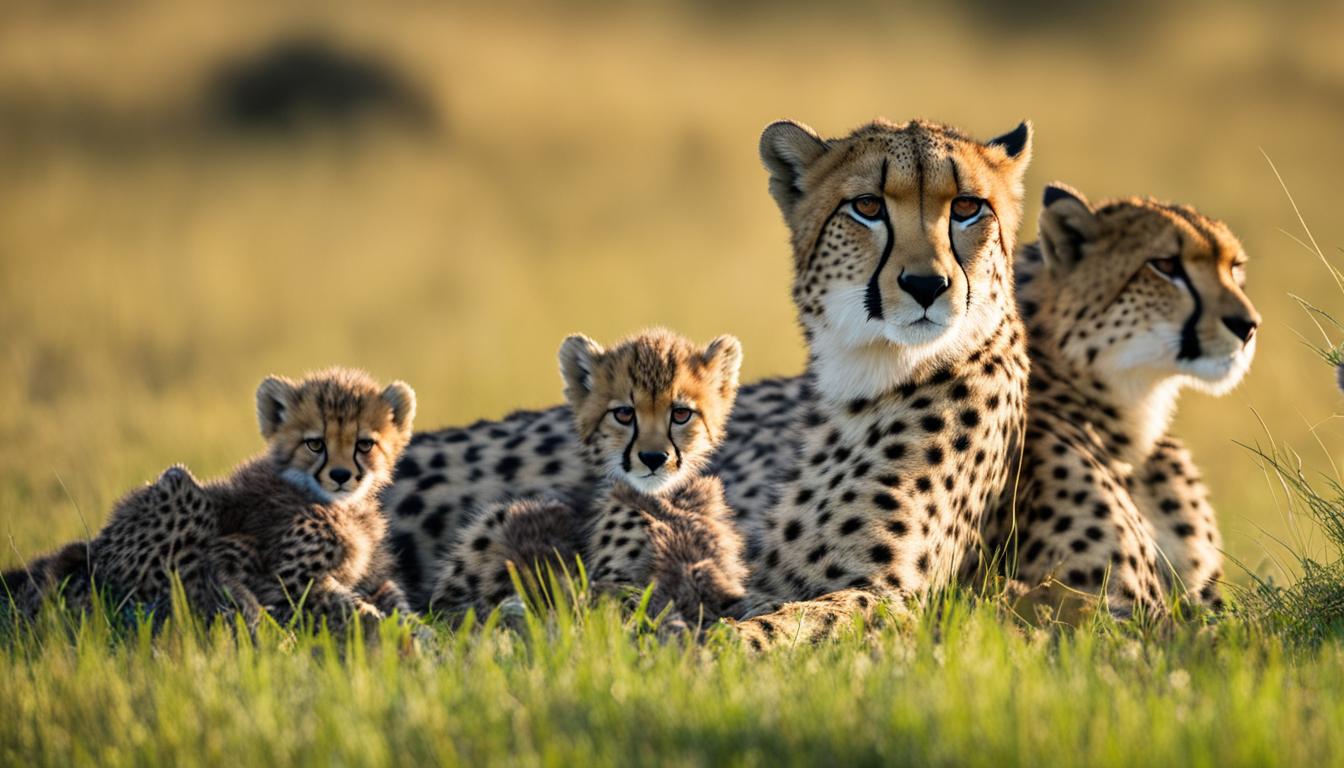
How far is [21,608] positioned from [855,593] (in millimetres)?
2156

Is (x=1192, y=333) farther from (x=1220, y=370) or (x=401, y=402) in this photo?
(x=401, y=402)

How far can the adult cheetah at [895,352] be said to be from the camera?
372cm

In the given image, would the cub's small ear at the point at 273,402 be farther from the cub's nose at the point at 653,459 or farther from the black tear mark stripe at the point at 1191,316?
the black tear mark stripe at the point at 1191,316

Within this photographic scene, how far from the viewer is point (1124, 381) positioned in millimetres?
4258

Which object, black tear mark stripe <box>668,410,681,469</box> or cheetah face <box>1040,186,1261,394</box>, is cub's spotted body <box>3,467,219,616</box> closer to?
black tear mark stripe <box>668,410,681,469</box>

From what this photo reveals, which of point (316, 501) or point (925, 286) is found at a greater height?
point (925, 286)

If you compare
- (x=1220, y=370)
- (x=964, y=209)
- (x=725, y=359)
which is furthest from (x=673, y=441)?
(x=1220, y=370)

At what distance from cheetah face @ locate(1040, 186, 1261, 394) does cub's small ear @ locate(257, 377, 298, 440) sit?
87.9 inches

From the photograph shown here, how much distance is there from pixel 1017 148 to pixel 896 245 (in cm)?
74

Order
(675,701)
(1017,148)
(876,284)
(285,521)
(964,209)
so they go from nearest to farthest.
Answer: (675,701) → (876,284) → (964,209) → (285,521) → (1017,148)

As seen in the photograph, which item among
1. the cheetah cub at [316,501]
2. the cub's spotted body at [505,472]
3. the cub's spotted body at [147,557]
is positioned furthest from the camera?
the cub's spotted body at [505,472]

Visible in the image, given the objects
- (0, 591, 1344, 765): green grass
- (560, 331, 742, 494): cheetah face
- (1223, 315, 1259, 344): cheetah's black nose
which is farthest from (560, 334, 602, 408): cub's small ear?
(1223, 315, 1259, 344): cheetah's black nose

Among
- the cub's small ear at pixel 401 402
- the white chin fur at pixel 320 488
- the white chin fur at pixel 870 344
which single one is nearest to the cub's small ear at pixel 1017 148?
the white chin fur at pixel 870 344

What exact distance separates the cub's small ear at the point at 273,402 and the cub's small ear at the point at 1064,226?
2.22 metres
